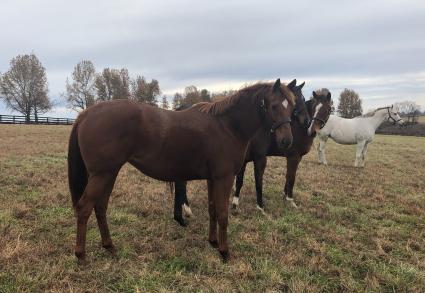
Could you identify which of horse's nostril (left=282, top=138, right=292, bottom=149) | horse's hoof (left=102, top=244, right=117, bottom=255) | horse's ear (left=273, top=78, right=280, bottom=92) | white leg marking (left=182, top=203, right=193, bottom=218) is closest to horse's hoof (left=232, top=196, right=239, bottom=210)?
white leg marking (left=182, top=203, right=193, bottom=218)

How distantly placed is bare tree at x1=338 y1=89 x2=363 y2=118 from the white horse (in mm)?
57889

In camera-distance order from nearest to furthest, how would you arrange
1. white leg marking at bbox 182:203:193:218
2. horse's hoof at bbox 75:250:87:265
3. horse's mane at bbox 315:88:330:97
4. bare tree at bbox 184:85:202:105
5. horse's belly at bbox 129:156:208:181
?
horse's hoof at bbox 75:250:87:265 < horse's belly at bbox 129:156:208:181 < white leg marking at bbox 182:203:193:218 < horse's mane at bbox 315:88:330:97 < bare tree at bbox 184:85:202:105

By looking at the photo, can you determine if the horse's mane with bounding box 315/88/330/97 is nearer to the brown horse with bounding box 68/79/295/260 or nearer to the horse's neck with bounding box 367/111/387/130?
the brown horse with bounding box 68/79/295/260

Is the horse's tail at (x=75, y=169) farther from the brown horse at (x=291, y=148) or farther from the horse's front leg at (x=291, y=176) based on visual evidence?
the horse's front leg at (x=291, y=176)

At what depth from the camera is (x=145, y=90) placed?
4922 cm

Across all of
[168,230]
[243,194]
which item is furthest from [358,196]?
[168,230]

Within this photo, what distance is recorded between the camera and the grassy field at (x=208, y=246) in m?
3.66

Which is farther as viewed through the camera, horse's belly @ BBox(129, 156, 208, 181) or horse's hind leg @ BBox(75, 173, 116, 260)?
horse's belly @ BBox(129, 156, 208, 181)

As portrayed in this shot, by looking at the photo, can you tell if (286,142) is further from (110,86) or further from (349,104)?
(349,104)

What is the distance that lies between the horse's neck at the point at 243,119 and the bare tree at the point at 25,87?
4769 cm

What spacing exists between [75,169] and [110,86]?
51.9 meters

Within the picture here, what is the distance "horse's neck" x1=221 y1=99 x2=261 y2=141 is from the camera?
4.34 m

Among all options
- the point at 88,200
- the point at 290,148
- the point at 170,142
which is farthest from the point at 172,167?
the point at 290,148

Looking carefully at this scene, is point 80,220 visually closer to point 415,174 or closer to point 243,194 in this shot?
point 243,194
